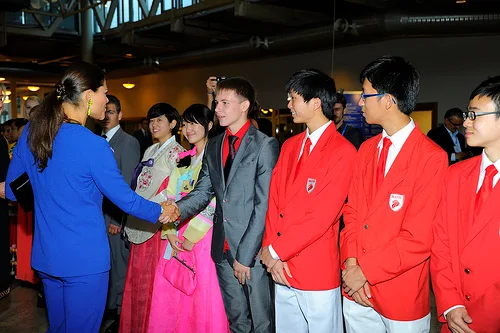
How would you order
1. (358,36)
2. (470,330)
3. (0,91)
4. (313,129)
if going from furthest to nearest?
(358,36) < (0,91) < (313,129) < (470,330)

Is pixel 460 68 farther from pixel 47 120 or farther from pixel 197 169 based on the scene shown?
pixel 47 120

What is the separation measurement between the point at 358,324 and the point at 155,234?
67.1 inches

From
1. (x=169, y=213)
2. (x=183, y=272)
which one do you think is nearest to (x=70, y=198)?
(x=169, y=213)

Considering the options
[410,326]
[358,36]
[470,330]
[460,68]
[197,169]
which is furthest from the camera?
[460,68]

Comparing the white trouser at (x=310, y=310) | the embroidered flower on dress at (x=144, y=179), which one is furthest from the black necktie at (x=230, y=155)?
the embroidered flower on dress at (x=144, y=179)

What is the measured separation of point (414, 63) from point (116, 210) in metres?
7.07

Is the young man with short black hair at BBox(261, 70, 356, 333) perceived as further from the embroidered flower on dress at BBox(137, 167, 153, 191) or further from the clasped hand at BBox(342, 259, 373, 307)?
the embroidered flower on dress at BBox(137, 167, 153, 191)

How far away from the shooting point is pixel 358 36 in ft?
27.5

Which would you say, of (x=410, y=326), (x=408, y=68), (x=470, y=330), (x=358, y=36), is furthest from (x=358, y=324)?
(x=358, y=36)

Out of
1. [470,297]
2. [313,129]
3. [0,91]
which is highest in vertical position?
[0,91]

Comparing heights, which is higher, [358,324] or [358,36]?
[358,36]

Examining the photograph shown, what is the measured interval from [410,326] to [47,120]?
5.96 ft

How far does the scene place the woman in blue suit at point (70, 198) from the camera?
2.37m

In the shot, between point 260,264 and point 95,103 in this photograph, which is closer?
point 95,103
